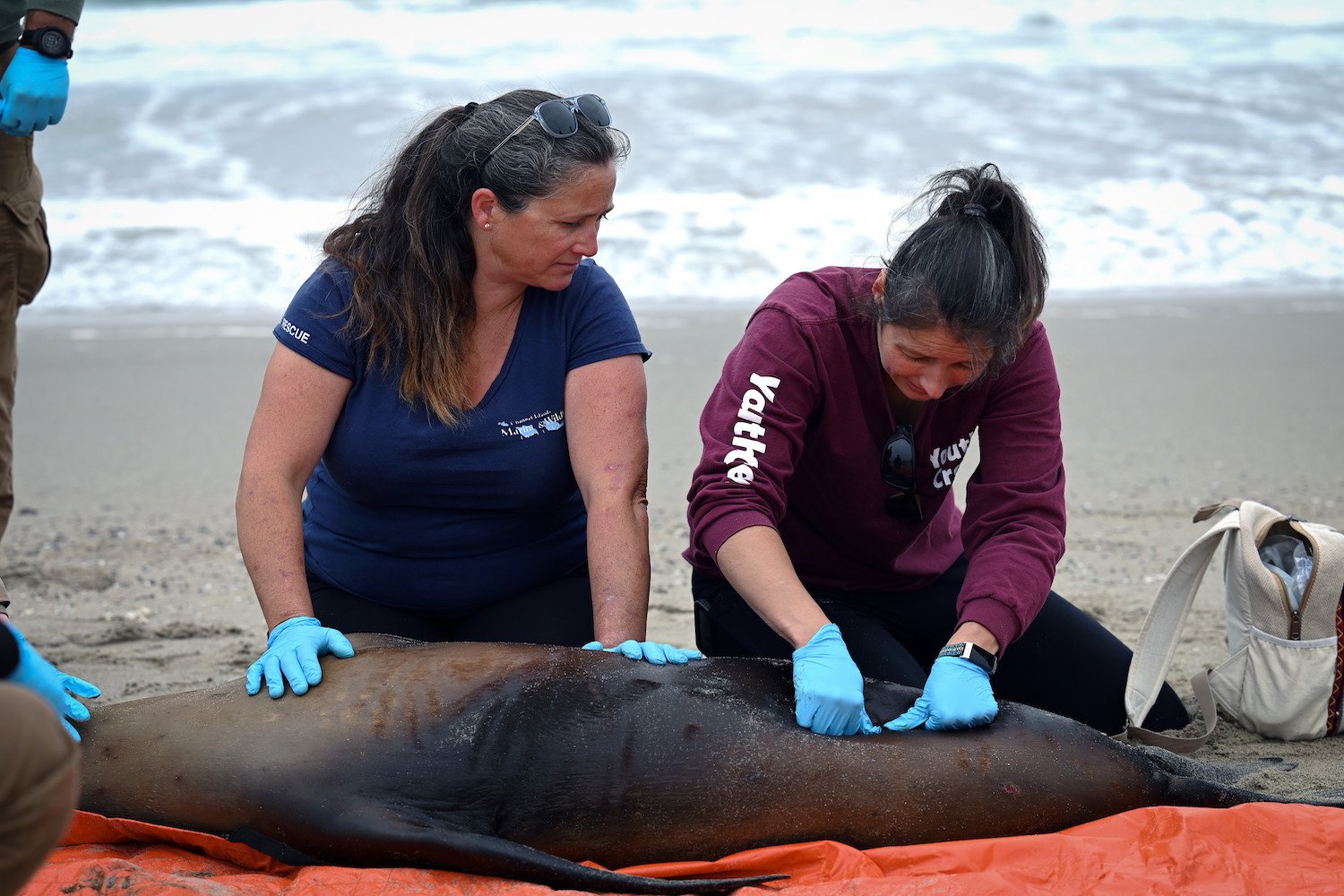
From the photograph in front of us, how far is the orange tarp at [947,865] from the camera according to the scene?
241cm

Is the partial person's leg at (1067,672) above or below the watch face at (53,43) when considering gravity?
below

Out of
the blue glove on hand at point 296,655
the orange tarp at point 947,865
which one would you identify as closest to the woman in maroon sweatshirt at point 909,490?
the orange tarp at point 947,865

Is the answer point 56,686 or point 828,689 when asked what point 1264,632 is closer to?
point 828,689

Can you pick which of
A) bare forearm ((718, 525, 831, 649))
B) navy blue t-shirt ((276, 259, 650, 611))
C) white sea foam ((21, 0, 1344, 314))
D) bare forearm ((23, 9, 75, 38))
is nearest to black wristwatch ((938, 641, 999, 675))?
bare forearm ((718, 525, 831, 649))

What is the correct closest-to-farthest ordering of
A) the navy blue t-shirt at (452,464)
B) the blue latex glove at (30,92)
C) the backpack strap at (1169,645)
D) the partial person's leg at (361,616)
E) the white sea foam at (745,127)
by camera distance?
the navy blue t-shirt at (452,464)
the partial person's leg at (361,616)
the backpack strap at (1169,645)
the blue latex glove at (30,92)
the white sea foam at (745,127)

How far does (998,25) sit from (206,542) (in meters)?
15.9

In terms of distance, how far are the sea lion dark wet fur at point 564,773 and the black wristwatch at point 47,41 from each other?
2024mm

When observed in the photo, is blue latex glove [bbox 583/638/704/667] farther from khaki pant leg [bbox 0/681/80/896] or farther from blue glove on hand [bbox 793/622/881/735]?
khaki pant leg [bbox 0/681/80/896]

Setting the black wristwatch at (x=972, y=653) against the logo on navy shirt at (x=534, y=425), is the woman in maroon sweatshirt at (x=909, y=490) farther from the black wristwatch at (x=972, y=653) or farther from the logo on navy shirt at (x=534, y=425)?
the logo on navy shirt at (x=534, y=425)

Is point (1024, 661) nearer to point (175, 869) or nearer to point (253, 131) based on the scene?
point (175, 869)

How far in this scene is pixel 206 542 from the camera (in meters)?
5.26

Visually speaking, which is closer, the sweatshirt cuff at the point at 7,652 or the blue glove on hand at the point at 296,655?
the sweatshirt cuff at the point at 7,652

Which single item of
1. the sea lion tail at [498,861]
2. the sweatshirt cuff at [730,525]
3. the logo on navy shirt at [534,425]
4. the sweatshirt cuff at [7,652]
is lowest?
the sea lion tail at [498,861]

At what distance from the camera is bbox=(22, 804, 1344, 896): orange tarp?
2.41 metres
